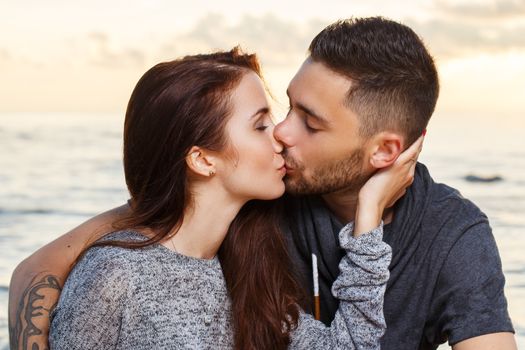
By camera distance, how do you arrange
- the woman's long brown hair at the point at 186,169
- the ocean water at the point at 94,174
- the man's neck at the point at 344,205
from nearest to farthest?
the woman's long brown hair at the point at 186,169 < the man's neck at the point at 344,205 < the ocean water at the point at 94,174

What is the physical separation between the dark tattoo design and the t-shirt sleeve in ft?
4.26

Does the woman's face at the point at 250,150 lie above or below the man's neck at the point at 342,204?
above

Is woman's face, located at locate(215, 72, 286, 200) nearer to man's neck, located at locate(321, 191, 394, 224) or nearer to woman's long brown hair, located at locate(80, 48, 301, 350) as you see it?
woman's long brown hair, located at locate(80, 48, 301, 350)

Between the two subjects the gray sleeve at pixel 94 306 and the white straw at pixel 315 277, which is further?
the white straw at pixel 315 277

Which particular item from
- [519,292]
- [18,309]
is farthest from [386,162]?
[519,292]

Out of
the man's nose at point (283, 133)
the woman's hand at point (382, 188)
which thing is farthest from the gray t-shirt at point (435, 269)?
the man's nose at point (283, 133)

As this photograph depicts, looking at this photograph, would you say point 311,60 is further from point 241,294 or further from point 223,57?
point 241,294

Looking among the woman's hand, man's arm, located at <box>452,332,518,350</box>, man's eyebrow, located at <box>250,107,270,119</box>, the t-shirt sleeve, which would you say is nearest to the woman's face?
man's eyebrow, located at <box>250,107,270,119</box>

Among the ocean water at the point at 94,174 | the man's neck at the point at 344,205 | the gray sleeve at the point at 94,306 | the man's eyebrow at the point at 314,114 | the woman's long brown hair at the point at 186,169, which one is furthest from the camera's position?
the ocean water at the point at 94,174

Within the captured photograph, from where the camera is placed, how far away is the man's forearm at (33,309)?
9.29 ft

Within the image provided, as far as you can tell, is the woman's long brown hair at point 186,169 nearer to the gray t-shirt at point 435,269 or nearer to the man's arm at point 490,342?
the gray t-shirt at point 435,269

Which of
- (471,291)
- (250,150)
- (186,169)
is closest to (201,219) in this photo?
(186,169)

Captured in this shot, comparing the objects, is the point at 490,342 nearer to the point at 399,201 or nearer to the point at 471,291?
the point at 471,291

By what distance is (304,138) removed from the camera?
296 cm
